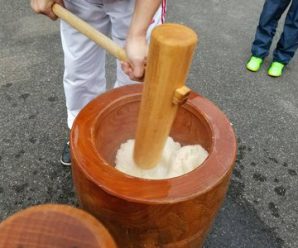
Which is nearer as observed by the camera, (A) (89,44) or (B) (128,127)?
(B) (128,127)

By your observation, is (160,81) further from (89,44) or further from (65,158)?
(65,158)

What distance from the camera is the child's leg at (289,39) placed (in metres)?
2.93

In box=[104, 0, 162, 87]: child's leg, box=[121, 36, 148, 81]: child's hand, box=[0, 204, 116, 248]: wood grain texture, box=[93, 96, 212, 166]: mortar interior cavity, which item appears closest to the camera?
box=[0, 204, 116, 248]: wood grain texture

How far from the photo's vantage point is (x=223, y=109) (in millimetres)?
2656

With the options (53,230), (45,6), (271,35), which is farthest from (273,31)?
(53,230)

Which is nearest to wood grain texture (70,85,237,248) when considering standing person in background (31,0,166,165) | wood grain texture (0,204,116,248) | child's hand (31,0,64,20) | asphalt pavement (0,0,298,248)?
wood grain texture (0,204,116,248)

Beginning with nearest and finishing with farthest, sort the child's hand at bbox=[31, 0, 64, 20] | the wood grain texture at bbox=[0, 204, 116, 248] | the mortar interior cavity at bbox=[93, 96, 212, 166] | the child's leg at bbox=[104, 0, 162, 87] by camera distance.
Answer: the wood grain texture at bbox=[0, 204, 116, 248]
the mortar interior cavity at bbox=[93, 96, 212, 166]
the child's hand at bbox=[31, 0, 64, 20]
the child's leg at bbox=[104, 0, 162, 87]

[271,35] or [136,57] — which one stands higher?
[136,57]

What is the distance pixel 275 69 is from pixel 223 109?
73 centimetres

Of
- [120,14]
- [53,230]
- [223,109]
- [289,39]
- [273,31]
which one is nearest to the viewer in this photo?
[53,230]

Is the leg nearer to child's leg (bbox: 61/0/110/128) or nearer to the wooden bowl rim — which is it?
child's leg (bbox: 61/0/110/128)

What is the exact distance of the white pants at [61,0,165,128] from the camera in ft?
5.49

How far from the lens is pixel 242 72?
3.06m

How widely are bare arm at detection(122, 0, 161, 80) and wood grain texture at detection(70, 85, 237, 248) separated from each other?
156 millimetres
